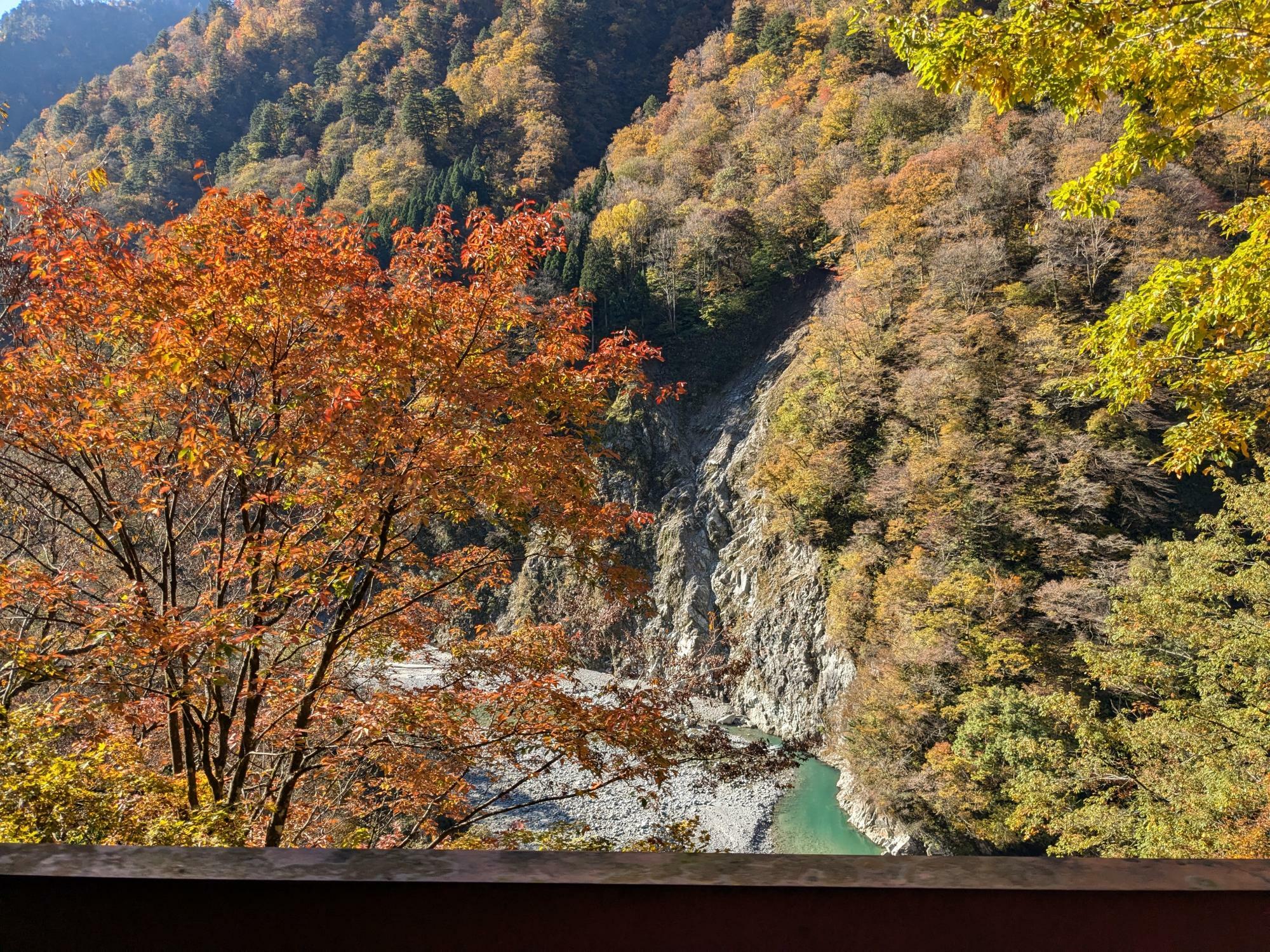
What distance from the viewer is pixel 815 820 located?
1694cm

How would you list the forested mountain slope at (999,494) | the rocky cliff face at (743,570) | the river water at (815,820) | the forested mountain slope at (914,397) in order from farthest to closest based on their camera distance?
the rocky cliff face at (743,570)
the river water at (815,820)
the forested mountain slope at (999,494)
the forested mountain slope at (914,397)

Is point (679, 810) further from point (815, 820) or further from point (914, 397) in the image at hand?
point (914, 397)

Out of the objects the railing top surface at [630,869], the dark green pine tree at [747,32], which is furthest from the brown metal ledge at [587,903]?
the dark green pine tree at [747,32]

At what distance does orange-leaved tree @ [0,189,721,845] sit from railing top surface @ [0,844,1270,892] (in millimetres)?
3369

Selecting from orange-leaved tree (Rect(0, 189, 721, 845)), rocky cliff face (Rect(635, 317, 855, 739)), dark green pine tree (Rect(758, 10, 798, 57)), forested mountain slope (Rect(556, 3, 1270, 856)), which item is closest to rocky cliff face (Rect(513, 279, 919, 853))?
rocky cliff face (Rect(635, 317, 855, 739))

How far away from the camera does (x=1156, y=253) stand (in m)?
18.6

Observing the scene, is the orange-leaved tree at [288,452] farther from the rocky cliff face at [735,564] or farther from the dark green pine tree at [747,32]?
the dark green pine tree at [747,32]

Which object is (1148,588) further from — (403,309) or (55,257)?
(55,257)

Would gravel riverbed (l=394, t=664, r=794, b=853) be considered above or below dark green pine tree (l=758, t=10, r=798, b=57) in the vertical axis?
below

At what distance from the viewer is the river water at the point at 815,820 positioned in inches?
625

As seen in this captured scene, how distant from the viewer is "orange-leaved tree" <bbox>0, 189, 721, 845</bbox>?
14.4ft

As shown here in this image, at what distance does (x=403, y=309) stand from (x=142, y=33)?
359 feet

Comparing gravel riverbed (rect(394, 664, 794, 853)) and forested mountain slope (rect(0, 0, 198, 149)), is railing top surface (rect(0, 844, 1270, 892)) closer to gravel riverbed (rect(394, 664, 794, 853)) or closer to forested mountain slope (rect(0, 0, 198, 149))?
gravel riverbed (rect(394, 664, 794, 853))

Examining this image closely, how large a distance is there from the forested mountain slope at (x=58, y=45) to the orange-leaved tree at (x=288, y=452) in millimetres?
75075
